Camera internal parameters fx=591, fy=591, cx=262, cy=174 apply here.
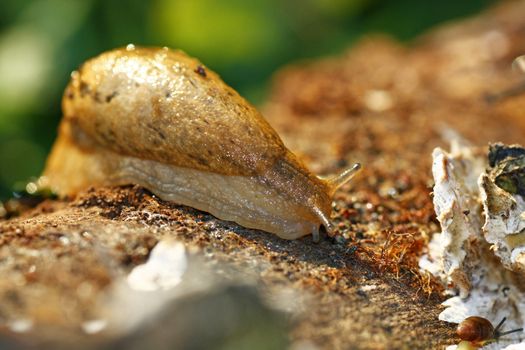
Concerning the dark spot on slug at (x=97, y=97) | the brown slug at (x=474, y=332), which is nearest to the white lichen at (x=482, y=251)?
the brown slug at (x=474, y=332)

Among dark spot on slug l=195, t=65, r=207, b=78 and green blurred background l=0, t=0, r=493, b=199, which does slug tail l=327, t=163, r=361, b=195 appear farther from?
green blurred background l=0, t=0, r=493, b=199

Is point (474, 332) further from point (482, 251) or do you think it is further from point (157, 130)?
point (157, 130)

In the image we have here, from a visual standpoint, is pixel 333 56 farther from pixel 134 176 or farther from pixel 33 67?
pixel 134 176

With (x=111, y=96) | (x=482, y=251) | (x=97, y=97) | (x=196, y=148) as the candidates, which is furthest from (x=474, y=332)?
(x=97, y=97)

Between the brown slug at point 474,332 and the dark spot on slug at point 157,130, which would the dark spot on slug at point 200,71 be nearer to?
the dark spot on slug at point 157,130

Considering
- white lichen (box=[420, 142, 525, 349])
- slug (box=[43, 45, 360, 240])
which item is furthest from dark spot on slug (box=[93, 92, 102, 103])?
white lichen (box=[420, 142, 525, 349])
